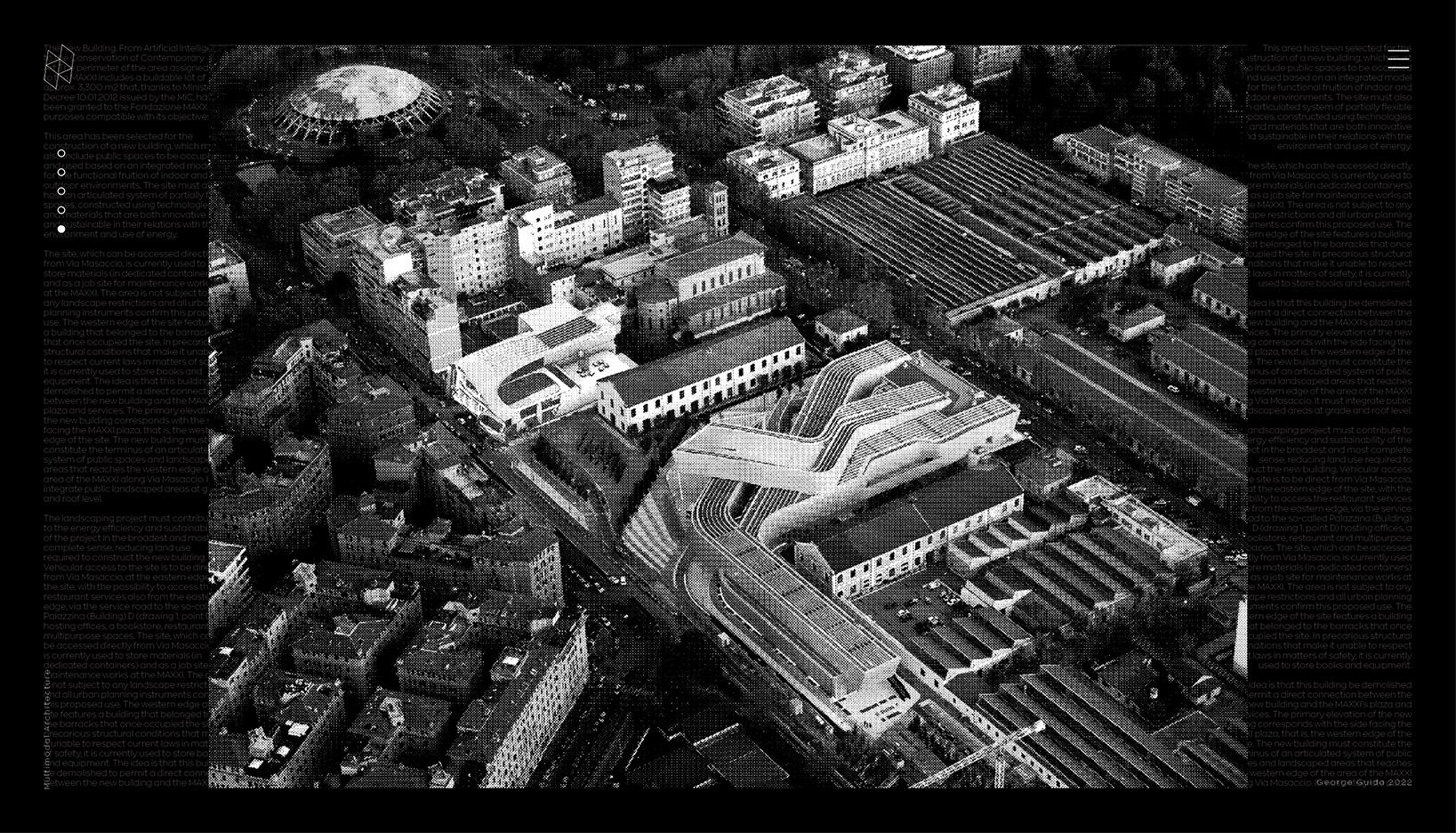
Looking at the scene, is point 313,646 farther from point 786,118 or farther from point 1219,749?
point 786,118

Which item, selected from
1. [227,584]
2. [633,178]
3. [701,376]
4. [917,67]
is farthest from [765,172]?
[227,584]

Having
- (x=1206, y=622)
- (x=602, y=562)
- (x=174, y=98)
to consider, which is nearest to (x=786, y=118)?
(x=602, y=562)

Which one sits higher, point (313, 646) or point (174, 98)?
point (174, 98)

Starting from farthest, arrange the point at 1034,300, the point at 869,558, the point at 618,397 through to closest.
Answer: the point at 1034,300 < the point at 618,397 < the point at 869,558

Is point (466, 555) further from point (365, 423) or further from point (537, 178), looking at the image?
point (537, 178)

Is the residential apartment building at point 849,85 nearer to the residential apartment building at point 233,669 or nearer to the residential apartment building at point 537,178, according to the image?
the residential apartment building at point 537,178

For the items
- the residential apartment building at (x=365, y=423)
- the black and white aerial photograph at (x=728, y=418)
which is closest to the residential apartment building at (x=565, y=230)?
the black and white aerial photograph at (x=728, y=418)
